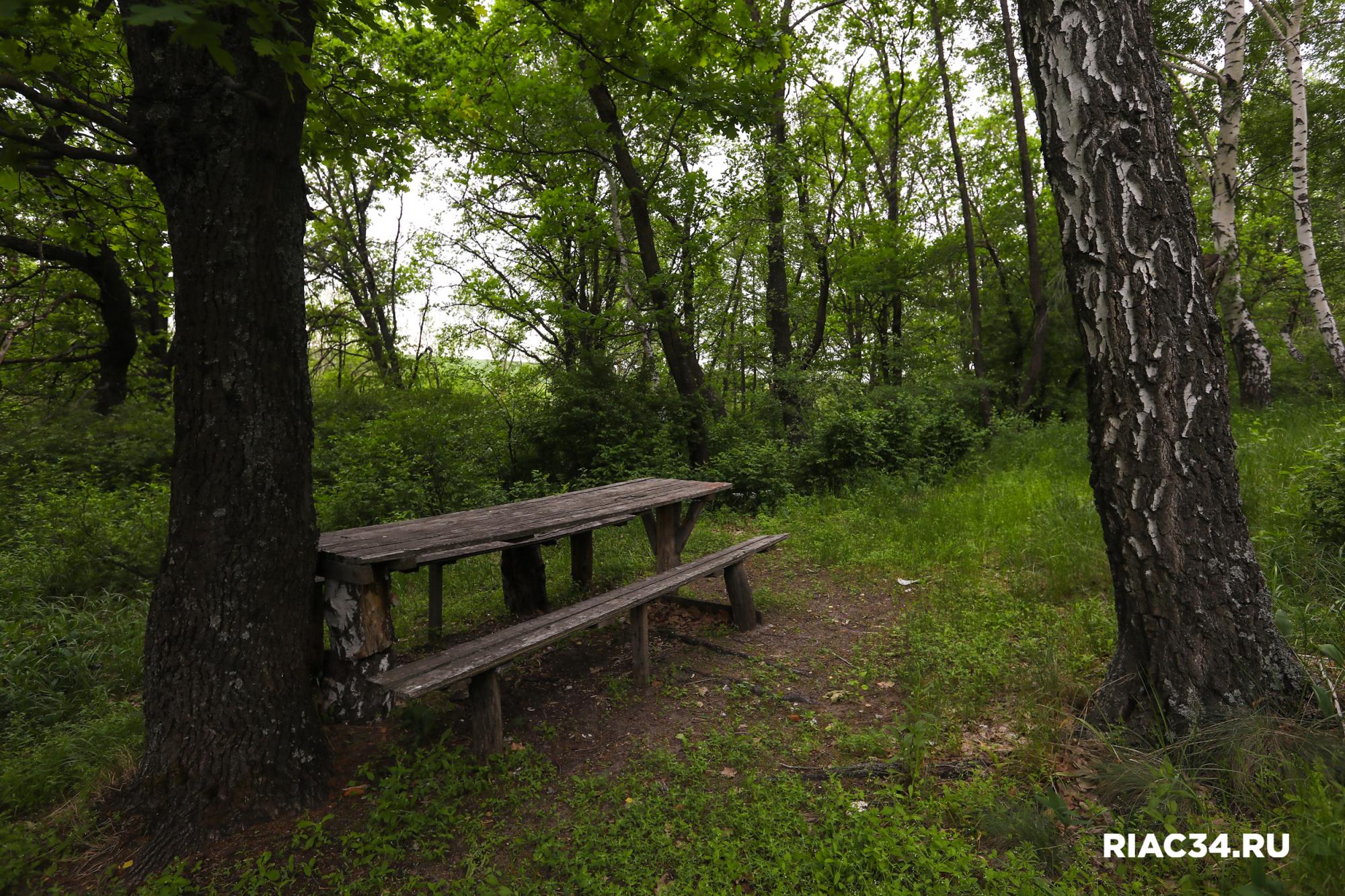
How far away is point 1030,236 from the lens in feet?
36.3

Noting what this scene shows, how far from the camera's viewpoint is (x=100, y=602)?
4.85 meters

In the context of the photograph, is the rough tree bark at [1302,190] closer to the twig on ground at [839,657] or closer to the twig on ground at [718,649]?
the twig on ground at [839,657]

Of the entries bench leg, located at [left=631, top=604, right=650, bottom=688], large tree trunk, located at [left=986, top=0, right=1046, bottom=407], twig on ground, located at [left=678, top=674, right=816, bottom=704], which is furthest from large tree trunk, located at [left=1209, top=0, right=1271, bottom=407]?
Result: bench leg, located at [left=631, top=604, right=650, bottom=688]

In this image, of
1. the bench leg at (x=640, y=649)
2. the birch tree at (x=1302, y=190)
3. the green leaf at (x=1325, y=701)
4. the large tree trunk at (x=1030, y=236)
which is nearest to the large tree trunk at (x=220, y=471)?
the bench leg at (x=640, y=649)

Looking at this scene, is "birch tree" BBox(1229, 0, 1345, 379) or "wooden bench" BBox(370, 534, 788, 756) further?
"birch tree" BBox(1229, 0, 1345, 379)

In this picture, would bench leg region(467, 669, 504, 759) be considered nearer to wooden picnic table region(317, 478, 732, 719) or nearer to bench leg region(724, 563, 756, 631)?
wooden picnic table region(317, 478, 732, 719)

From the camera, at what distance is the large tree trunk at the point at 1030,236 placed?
10547 mm

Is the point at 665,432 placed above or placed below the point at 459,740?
above

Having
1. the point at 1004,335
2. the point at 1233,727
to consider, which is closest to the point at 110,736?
the point at 1233,727

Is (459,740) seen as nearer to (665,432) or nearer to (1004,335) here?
(665,432)

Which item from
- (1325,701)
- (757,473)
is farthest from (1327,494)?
(757,473)

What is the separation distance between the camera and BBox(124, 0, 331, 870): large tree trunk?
2475 mm

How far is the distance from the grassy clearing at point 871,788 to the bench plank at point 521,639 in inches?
18.0

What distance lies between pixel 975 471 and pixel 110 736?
8.80m
